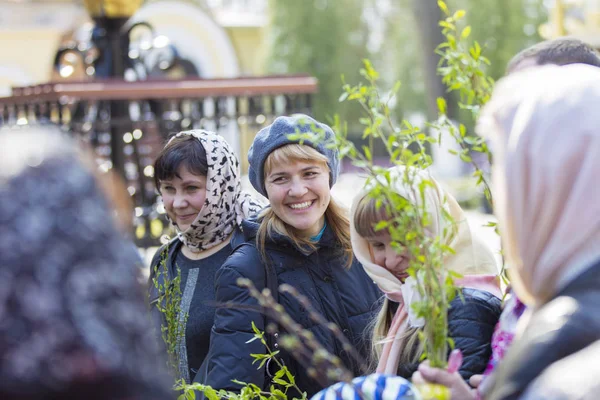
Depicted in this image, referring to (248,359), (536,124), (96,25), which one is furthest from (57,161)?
(96,25)

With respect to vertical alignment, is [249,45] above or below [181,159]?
above

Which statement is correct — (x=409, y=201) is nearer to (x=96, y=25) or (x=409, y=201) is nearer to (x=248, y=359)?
(x=248, y=359)

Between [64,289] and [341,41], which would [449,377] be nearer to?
[64,289]

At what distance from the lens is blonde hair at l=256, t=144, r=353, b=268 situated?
3260mm

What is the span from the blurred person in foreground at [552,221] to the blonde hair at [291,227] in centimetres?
163

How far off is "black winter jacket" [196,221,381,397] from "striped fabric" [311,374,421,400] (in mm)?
1042

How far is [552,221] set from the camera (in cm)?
159

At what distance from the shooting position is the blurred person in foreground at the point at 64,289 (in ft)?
4.26

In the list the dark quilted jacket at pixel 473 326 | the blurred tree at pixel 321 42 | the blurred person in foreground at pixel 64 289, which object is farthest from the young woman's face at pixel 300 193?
the blurred tree at pixel 321 42

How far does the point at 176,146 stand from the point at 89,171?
232 centimetres

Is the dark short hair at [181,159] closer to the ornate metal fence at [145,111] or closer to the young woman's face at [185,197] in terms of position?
the young woman's face at [185,197]

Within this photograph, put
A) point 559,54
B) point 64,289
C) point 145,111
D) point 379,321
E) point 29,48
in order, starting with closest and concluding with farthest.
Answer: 1. point 64,289
2. point 379,321
3. point 559,54
4. point 145,111
5. point 29,48

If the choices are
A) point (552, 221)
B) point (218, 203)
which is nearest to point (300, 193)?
point (218, 203)

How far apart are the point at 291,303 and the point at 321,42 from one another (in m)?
33.4
